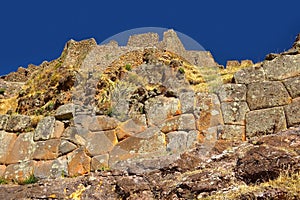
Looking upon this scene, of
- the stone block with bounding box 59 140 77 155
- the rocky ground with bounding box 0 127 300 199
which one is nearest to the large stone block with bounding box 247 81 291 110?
the rocky ground with bounding box 0 127 300 199

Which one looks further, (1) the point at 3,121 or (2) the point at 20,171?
(1) the point at 3,121

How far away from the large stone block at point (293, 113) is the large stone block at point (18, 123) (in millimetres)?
6267

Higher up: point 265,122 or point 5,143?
point 5,143

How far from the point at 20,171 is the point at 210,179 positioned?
195 inches

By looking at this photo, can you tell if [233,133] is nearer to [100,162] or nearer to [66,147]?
[100,162]

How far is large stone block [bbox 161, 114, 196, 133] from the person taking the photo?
→ 9516 millimetres

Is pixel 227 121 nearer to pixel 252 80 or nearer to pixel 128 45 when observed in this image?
pixel 252 80

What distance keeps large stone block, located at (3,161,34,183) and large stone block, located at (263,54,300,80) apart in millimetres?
5770

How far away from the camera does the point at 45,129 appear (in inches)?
418

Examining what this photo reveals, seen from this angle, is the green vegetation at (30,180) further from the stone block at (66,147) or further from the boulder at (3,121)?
the boulder at (3,121)

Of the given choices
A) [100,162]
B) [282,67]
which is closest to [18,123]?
[100,162]

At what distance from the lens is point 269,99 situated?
30.3 ft

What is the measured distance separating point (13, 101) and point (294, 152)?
9.47 metres

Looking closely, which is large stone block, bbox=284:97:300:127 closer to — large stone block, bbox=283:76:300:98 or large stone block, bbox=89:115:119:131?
large stone block, bbox=283:76:300:98
